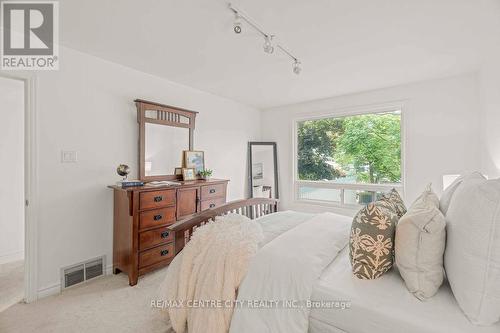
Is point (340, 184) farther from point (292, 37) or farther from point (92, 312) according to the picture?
point (92, 312)

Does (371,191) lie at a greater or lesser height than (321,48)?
lesser

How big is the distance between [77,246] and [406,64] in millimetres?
4122

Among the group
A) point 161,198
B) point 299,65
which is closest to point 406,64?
point 299,65

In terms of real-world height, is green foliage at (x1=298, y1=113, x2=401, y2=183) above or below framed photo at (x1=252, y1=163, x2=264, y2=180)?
above

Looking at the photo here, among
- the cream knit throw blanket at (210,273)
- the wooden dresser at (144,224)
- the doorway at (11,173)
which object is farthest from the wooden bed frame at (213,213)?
the doorway at (11,173)

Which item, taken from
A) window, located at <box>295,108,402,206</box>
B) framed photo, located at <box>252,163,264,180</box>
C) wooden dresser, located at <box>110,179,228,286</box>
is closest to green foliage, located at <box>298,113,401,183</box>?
window, located at <box>295,108,402,206</box>

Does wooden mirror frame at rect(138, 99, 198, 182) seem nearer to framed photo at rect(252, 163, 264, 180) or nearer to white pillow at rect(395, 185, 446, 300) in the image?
framed photo at rect(252, 163, 264, 180)

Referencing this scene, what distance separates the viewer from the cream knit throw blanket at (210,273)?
1305 mm

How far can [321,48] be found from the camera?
2285mm

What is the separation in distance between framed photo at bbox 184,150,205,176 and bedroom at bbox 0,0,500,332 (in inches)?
3.5

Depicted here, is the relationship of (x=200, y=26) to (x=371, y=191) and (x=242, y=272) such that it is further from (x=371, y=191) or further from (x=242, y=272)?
(x=371, y=191)

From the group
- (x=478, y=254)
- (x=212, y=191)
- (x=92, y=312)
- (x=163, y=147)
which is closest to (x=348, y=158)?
(x=212, y=191)

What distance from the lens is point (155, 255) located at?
2.57 meters

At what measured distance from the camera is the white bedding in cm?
91
